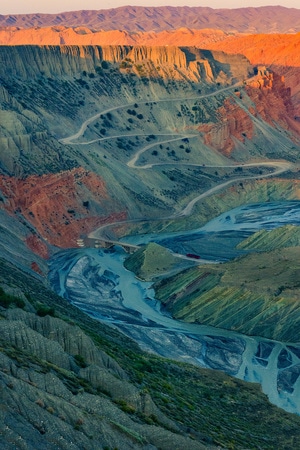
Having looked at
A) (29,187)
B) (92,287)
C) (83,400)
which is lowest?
(92,287)

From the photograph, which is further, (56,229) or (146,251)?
(56,229)

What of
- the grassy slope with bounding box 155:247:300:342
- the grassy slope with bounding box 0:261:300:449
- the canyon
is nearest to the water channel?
the canyon

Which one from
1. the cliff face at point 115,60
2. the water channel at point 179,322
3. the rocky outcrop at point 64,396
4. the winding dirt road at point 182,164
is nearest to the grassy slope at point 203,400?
the rocky outcrop at point 64,396

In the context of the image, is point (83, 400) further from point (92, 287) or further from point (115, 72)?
point (115, 72)

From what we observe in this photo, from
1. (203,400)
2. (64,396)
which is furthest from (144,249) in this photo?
(64,396)

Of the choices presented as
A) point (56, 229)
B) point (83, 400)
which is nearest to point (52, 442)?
point (83, 400)
